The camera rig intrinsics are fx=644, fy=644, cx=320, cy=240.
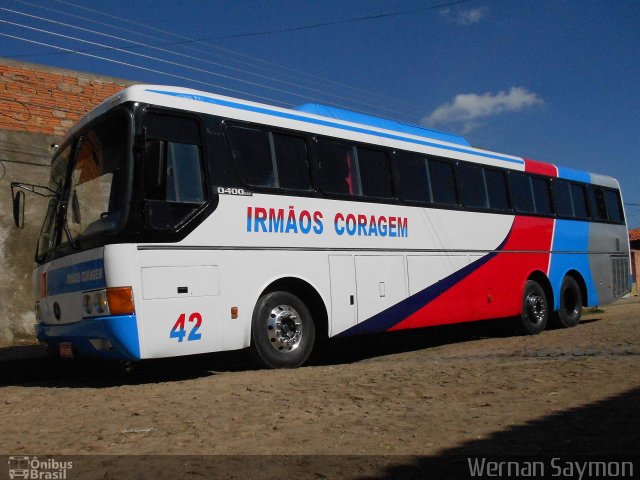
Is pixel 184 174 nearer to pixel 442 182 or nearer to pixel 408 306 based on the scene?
pixel 408 306

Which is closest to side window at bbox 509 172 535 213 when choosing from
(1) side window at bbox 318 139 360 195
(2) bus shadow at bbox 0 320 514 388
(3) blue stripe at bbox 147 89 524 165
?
(3) blue stripe at bbox 147 89 524 165

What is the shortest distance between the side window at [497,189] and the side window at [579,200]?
9.38 feet

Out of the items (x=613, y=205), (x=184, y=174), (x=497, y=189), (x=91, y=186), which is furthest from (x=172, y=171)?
(x=613, y=205)

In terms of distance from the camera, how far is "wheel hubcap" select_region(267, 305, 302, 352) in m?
7.69

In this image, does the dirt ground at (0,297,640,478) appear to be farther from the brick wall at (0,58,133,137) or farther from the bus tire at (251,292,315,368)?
the brick wall at (0,58,133,137)

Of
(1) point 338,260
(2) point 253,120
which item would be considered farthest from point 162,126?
(1) point 338,260

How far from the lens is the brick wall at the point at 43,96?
42.9ft

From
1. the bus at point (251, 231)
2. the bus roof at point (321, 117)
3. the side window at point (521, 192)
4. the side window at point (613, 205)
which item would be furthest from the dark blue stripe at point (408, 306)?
the side window at point (613, 205)

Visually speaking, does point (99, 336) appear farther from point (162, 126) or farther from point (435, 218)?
point (435, 218)

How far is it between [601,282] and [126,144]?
39.2 feet

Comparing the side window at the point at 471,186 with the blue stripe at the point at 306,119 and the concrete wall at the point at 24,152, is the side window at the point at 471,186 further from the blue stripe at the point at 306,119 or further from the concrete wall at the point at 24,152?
the concrete wall at the point at 24,152

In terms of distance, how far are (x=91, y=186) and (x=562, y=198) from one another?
10.2m

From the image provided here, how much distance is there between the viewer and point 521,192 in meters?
12.6

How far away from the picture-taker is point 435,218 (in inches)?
411
